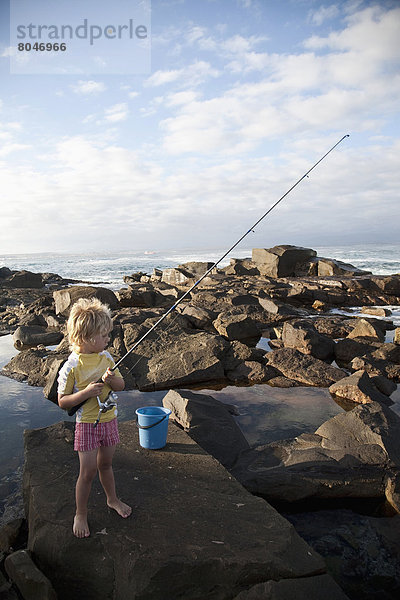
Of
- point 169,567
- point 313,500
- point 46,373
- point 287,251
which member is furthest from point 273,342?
point 287,251

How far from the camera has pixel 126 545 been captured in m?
2.42

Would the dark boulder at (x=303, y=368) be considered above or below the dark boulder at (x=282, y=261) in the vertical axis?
below

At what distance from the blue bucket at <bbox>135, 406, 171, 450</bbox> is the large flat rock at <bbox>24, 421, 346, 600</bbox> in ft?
1.16

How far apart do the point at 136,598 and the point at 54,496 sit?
1033 mm

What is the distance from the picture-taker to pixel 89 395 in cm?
254

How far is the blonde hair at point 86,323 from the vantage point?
101 inches

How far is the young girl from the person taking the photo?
2541 mm

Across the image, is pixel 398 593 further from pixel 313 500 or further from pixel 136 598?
pixel 136 598

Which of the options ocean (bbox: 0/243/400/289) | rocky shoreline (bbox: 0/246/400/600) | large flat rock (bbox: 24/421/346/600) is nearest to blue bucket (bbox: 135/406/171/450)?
large flat rock (bbox: 24/421/346/600)

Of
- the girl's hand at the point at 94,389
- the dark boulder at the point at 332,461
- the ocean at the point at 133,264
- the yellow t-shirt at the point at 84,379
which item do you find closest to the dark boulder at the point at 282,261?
the ocean at the point at 133,264

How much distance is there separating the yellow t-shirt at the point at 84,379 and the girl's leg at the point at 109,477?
8.8 inches

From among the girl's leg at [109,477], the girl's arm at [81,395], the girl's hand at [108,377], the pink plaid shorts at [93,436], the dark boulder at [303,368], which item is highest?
the girl's hand at [108,377]

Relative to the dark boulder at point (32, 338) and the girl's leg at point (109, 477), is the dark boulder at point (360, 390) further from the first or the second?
the dark boulder at point (32, 338)

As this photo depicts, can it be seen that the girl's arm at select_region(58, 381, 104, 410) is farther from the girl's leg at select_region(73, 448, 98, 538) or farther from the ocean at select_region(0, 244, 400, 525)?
the ocean at select_region(0, 244, 400, 525)
